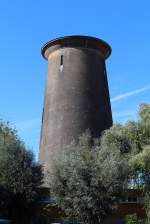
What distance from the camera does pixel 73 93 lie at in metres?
39.1

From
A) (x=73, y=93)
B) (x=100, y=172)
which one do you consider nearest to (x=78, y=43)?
(x=73, y=93)

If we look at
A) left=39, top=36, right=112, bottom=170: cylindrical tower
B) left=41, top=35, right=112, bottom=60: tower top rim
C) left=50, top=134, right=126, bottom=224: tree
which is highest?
left=41, top=35, right=112, bottom=60: tower top rim

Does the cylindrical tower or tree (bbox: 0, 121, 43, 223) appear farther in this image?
the cylindrical tower

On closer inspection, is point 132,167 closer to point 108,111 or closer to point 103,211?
point 103,211

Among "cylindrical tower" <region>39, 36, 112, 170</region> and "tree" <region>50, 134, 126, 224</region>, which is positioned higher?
"cylindrical tower" <region>39, 36, 112, 170</region>

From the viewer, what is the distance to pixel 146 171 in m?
27.5

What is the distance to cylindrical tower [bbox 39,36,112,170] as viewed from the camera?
38375mm

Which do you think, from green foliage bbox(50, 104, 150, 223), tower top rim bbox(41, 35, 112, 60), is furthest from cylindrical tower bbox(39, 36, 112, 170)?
green foliage bbox(50, 104, 150, 223)

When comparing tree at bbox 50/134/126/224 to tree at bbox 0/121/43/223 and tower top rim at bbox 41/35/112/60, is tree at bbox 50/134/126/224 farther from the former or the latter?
tower top rim at bbox 41/35/112/60

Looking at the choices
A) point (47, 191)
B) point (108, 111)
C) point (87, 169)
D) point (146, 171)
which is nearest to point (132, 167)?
point (146, 171)

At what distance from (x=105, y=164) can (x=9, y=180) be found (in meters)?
5.59

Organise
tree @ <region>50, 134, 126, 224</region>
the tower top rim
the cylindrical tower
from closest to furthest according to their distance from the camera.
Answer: tree @ <region>50, 134, 126, 224</region>
the cylindrical tower
the tower top rim

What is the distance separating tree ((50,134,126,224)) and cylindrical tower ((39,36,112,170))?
35.3ft

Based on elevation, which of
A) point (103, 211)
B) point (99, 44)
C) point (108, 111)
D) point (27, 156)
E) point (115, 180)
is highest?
point (99, 44)
